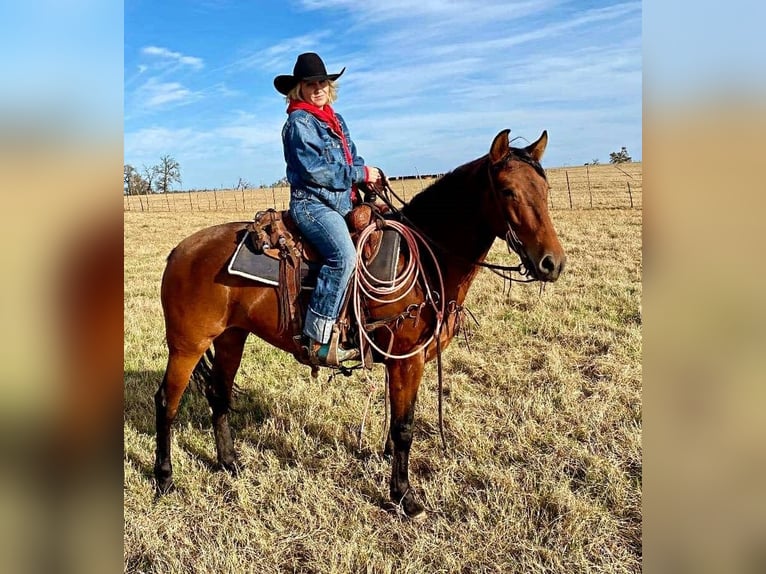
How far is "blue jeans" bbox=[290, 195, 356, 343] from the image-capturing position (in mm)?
3498

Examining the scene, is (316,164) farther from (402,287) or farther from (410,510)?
(410,510)

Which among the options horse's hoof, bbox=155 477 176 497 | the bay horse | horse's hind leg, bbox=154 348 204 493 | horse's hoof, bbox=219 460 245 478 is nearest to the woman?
the bay horse

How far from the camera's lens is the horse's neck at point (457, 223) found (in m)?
3.59

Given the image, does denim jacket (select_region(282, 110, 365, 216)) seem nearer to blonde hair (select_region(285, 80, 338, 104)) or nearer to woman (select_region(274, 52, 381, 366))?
woman (select_region(274, 52, 381, 366))

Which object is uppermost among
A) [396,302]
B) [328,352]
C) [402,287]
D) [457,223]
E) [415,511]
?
[457,223]

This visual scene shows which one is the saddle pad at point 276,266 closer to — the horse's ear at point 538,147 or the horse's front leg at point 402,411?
the horse's front leg at point 402,411

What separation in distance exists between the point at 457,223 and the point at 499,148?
0.65 metres

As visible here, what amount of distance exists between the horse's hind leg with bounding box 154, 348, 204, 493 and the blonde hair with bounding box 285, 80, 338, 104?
203cm

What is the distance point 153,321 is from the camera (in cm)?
809

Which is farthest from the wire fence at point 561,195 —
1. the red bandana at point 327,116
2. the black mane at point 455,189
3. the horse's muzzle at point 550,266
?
the horse's muzzle at point 550,266

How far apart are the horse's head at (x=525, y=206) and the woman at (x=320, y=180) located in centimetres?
99

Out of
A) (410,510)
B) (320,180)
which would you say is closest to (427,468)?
(410,510)

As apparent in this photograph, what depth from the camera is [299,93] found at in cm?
361

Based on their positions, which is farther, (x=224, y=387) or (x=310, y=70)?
(x=224, y=387)
